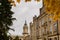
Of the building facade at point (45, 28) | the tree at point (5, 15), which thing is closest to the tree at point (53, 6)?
the building facade at point (45, 28)

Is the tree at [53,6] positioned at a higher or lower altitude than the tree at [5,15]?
lower

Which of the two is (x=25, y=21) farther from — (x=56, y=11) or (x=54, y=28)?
(x=56, y=11)

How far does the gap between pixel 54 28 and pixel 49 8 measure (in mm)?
34330

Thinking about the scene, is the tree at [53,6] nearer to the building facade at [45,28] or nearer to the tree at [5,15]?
the building facade at [45,28]

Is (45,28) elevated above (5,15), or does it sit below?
below

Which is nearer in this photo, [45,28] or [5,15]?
[5,15]

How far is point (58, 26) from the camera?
39.4 meters

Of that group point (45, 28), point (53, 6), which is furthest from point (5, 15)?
point (53, 6)

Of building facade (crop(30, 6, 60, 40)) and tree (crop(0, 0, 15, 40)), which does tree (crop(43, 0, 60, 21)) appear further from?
tree (crop(0, 0, 15, 40))

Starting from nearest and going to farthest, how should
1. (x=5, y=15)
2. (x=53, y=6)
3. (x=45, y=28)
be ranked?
(x=53, y=6) < (x=5, y=15) < (x=45, y=28)

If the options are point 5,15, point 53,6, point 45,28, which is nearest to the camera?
point 53,6

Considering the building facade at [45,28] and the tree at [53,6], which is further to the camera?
the building facade at [45,28]

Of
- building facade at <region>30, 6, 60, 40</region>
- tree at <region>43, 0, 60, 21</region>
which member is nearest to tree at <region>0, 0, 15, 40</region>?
building facade at <region>30, 6, 60, 40</region>

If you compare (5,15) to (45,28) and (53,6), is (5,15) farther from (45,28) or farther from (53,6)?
(53,6)
